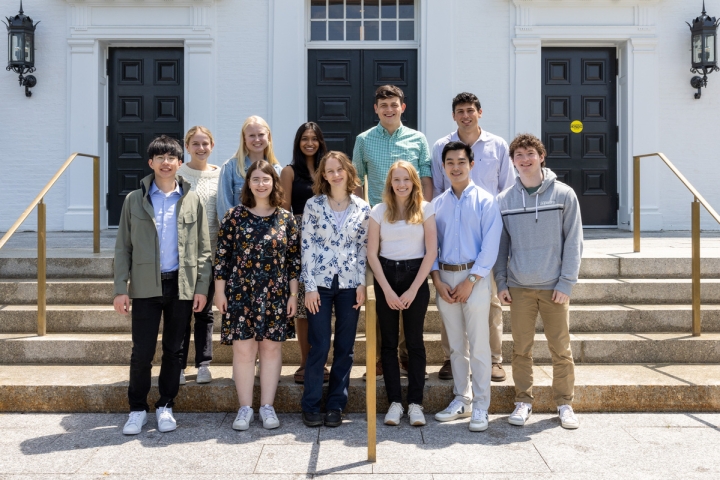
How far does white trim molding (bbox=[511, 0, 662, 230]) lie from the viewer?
855 cm

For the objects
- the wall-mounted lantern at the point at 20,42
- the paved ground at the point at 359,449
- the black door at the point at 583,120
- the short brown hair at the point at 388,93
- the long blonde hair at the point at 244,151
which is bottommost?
the paved ground at the point at 359,449

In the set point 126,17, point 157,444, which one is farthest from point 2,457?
point 126,17

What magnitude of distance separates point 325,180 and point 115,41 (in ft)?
19.3

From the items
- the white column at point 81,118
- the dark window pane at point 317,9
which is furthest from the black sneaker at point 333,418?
the dark window pane at point 317,9

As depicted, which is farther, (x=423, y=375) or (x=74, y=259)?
(x=74, y=259)

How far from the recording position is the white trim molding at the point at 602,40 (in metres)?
→ 8.55

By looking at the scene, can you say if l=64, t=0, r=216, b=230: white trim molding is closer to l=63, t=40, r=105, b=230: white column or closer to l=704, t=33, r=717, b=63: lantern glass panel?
l=63, t=40, r=105, b=230: white column

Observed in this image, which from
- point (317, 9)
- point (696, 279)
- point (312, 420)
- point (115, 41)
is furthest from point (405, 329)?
point (115, 41)

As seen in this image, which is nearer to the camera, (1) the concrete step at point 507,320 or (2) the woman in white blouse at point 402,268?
(2) the woman in white blouse at point 402,268

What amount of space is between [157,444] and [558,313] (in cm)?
256

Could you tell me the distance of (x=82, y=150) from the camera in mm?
8586

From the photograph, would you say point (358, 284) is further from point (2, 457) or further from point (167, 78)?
point (167, 78)

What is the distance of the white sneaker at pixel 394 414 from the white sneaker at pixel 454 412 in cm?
25

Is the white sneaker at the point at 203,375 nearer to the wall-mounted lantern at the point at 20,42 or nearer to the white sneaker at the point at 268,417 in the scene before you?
the white sneaker at the point at 268,417
